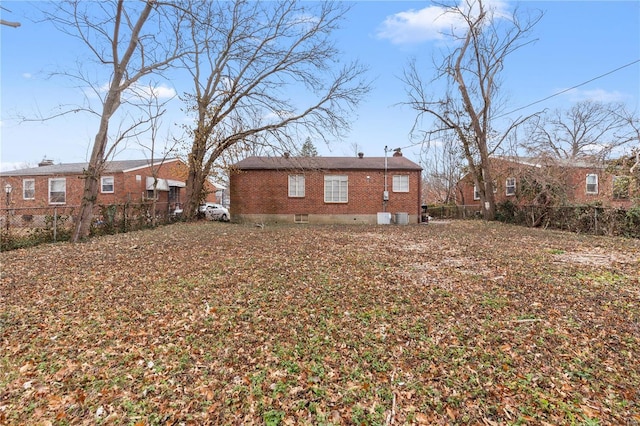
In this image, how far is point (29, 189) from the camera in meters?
21.1

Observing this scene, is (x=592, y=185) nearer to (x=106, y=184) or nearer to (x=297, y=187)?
(x=297, y=187)

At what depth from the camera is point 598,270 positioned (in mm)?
6410

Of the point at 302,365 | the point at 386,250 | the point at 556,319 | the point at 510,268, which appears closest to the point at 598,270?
the point at 510,268

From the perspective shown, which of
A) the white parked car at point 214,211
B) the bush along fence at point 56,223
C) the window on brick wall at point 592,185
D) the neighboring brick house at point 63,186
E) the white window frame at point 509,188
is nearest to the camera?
the bush along fence at point 56,223

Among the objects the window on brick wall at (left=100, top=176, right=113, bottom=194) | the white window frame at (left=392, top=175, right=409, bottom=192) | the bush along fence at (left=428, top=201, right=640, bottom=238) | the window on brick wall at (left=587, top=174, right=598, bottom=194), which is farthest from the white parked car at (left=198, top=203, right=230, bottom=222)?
the window on brick wall at (left=587, top=174, right=598, bottom=194)

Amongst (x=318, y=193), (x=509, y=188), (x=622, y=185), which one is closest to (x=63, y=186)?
(x=318, y=193)

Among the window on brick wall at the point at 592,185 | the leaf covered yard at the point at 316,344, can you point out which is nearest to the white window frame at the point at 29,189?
the leaf covered yard at the point at 316,344

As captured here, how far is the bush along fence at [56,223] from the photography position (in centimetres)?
830

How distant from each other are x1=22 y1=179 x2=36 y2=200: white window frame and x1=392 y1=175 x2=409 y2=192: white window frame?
23702mm

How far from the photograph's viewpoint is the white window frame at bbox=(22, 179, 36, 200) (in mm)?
20953

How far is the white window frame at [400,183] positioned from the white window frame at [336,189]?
2.79m

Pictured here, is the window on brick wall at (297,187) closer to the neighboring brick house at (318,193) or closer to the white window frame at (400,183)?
the neighboring brick house at (318,193)

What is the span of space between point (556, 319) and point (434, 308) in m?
1.48

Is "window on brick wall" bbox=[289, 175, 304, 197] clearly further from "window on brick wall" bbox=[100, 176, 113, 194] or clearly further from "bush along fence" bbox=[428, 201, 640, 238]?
"window on brick wall" bbox=[100, 176, 113, 194]
